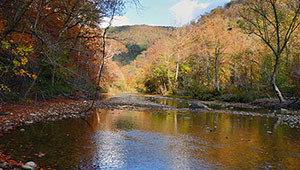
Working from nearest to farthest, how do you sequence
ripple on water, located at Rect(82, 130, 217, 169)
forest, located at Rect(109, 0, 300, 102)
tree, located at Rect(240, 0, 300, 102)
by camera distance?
ripple on water, located at Rect(82, 130, 217, 169) < tree, located at Rect(240, 0, 300, 102) < forest, located at Rect(109, 0, 300, 102)

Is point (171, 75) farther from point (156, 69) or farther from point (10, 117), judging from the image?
point (10, 117)

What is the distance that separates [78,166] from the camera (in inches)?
154

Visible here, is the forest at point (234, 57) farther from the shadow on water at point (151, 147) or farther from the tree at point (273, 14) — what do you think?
the shadow on water at point (151, 147)

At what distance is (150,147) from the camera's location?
211 inches

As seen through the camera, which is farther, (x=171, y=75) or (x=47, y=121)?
(x=171, y=75)

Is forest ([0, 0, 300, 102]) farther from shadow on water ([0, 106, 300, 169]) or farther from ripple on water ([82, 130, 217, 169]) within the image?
ripple on water ([82, 130, 217, 169])

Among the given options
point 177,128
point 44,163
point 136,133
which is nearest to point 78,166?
point 44,163

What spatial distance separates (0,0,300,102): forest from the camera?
29.3ft

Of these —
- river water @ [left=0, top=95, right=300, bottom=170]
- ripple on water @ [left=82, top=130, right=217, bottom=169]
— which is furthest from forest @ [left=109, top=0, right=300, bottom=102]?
ripple on water @ [left=82, top=130, right=217, bottom=169]

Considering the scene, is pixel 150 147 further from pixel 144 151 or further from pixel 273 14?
pixel 273 14

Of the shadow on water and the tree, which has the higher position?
the tree

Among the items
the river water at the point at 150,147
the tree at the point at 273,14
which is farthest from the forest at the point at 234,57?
the river water at the point at 150,147

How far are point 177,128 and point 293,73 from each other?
14992 millimetres

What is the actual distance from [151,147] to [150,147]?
0.02 metres
